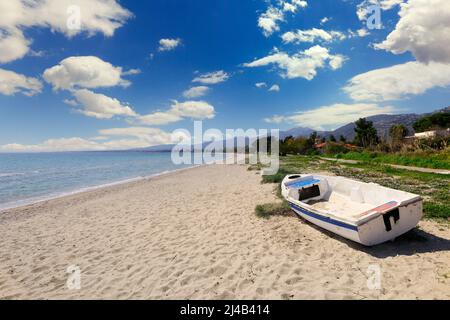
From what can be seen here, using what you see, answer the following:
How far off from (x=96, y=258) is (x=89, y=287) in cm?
162

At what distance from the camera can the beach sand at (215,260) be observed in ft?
15.8

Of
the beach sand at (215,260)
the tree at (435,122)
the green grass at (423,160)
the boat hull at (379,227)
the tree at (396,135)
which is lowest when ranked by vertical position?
the beach sand at (215,260)

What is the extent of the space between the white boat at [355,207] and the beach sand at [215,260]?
479 mm

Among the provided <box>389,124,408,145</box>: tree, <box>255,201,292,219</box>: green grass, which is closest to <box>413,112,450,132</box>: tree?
<box>389,124,408,145</box>: tree

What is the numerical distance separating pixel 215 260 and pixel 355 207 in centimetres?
513

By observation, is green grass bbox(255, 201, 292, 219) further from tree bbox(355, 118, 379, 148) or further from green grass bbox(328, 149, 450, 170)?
tree bbox(355, 118, 379, 148)

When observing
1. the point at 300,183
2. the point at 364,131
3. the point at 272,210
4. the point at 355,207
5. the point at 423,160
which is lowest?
the point at 272,210

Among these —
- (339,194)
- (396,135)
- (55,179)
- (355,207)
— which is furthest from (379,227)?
(396,135)

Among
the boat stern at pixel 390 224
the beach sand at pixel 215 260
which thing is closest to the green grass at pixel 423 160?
the beach sand at pixel 215 260

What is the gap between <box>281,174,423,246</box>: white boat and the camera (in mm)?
5832

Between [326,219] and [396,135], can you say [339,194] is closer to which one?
[326,219]

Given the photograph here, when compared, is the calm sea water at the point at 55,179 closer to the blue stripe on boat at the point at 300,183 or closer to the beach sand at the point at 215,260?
the beach sand at the point at 215,260

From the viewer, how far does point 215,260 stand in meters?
6.16
